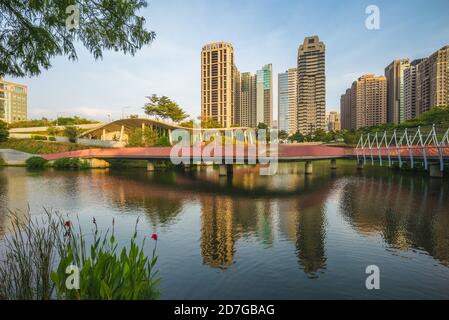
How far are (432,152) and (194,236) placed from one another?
97.1 feet

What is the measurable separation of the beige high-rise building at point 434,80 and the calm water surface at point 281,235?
84.4 meters

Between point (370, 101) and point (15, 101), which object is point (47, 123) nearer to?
point (15, 101)

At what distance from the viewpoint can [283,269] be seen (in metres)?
8.84

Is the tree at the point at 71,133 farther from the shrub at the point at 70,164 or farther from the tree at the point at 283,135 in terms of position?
the tree at the point at 283,135

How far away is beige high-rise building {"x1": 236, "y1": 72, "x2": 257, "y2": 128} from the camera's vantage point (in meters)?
166

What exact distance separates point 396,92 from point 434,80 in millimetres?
38498

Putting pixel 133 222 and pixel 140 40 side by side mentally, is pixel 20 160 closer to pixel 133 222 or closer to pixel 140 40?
pixel 133 222

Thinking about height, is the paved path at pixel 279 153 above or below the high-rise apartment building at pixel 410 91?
below

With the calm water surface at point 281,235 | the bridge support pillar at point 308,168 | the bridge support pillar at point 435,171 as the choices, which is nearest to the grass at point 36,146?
the calm water surface at point 281,235

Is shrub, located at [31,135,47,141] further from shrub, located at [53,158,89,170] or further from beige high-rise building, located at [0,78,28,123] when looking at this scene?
beige high-rise building, located at [0,78,28,123]

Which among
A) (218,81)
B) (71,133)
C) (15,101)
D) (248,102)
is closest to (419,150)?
(71,133)

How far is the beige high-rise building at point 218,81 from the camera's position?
440 feet

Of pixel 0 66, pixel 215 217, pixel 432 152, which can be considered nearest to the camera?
pixel 0 66

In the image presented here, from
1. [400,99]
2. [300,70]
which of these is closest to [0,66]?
[400,99]
